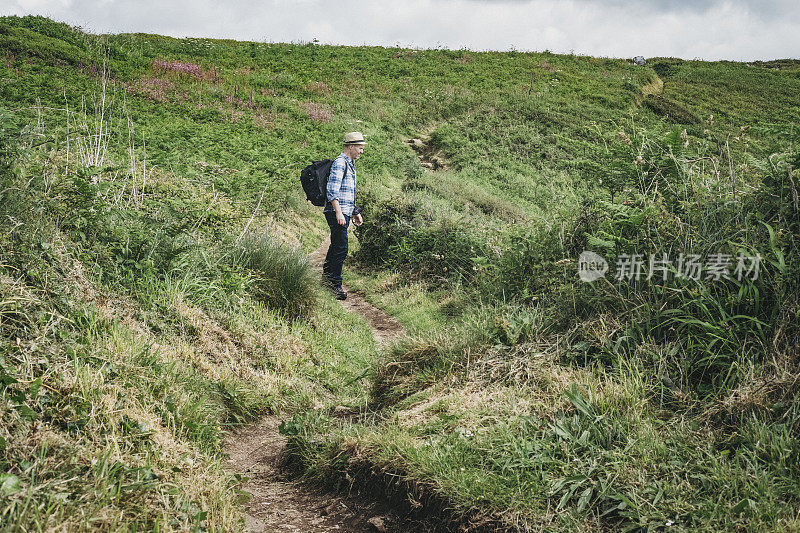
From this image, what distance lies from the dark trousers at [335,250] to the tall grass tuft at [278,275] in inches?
55.3

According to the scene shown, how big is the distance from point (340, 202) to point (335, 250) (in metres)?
0.75

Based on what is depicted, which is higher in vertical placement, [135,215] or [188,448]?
[135,215]

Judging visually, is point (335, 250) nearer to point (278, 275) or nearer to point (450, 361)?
point (278, 275)

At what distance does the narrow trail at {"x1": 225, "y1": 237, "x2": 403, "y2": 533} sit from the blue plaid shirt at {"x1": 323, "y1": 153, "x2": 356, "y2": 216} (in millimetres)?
4288

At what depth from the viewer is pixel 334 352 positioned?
237 inches

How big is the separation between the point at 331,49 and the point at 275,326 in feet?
104

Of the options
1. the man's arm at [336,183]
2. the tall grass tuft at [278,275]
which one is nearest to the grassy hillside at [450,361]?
the tall grass tuft at [278,275]

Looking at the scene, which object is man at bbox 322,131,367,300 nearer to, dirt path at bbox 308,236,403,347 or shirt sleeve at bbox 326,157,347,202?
shirt sleeve at bbox 326,157,347,202

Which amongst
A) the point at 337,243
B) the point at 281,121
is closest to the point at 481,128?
the point at 281,121

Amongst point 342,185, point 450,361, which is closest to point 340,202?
point 342,185

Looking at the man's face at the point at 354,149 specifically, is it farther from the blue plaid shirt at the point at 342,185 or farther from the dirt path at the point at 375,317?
the dirt path at the point at 375,317

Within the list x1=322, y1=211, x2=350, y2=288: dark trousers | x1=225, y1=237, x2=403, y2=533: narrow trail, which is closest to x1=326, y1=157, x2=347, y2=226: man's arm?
x1=322, y1=211, x2=350, y2=288: dark trousers

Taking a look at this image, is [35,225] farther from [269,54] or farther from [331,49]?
[331,49]

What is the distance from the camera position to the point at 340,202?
8.13 m
